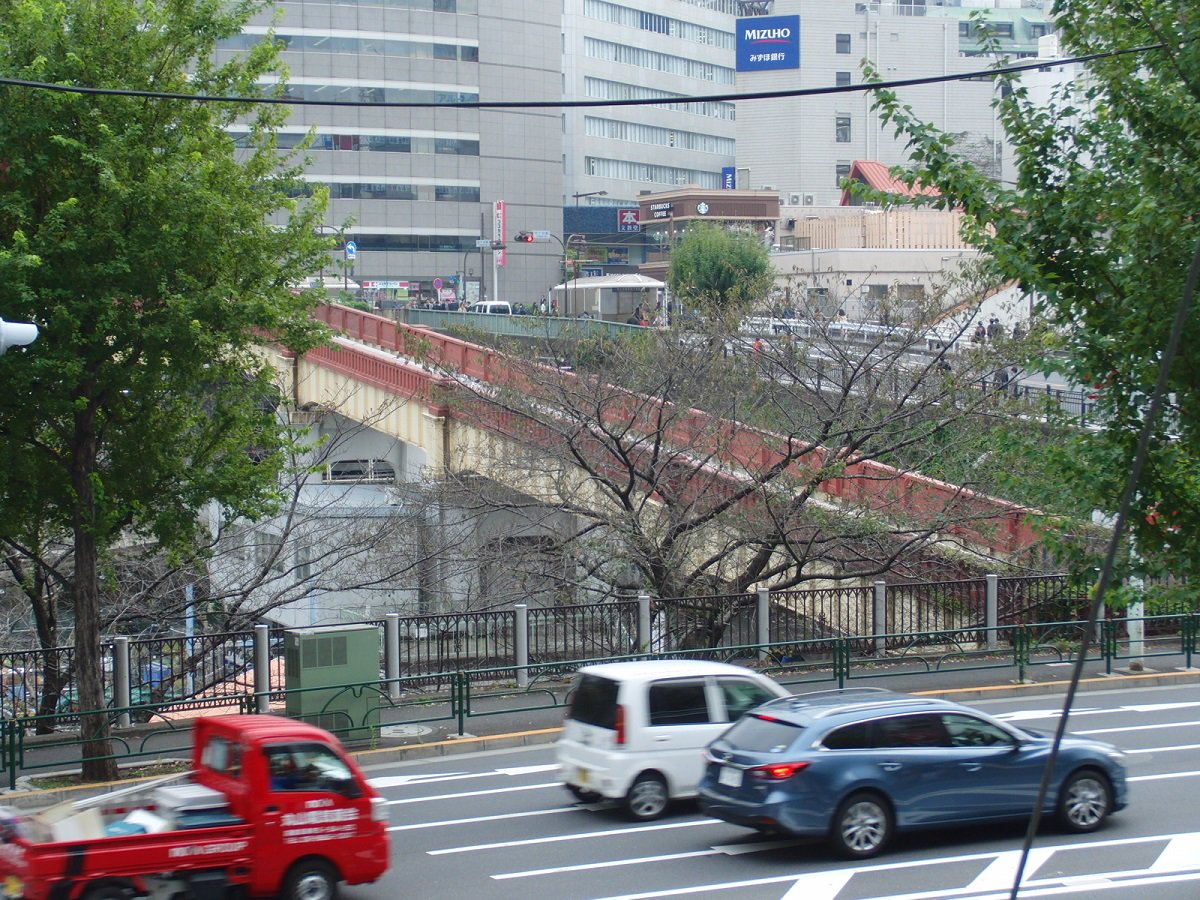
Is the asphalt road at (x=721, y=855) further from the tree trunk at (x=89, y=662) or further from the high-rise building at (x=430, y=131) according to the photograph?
the high-rise building at (x=430, y=131)

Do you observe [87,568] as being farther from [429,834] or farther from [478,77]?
[478,77]

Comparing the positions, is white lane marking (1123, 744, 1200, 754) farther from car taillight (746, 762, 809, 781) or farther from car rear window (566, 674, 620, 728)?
car rear window (566, 674, 620, 728)

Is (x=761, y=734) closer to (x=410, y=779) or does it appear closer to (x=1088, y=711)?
(x=410, y=779)

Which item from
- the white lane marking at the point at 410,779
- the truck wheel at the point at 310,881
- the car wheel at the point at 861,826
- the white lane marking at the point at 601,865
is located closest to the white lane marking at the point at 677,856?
the white lane marking at the point at 601,865

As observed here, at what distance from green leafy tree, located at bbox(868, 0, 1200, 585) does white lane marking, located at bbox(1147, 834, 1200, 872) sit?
104 inches

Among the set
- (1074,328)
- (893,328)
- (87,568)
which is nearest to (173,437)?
(87,568)

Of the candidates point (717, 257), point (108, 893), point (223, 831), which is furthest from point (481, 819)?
point (717, 257)

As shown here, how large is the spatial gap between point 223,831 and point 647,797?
4518 millimetres

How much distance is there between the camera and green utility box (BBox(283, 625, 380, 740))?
16656 millimetres

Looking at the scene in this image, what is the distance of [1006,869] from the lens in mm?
11109

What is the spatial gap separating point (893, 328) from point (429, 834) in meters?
13.3

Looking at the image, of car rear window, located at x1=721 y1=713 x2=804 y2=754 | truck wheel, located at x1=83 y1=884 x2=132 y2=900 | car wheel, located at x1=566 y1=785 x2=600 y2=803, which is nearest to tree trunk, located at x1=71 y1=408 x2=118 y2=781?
car wheel, located at x1=566 y1=785 x2=600 y2=803

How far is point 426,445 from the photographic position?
34219mm

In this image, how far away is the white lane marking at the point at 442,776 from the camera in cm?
1540
